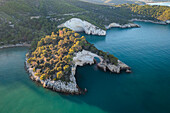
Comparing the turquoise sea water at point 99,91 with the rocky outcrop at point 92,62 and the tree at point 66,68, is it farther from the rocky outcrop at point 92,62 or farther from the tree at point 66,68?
the tree at point 66,68

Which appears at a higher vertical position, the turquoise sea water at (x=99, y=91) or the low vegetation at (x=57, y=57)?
the low vegetation at (x=57, y=57)

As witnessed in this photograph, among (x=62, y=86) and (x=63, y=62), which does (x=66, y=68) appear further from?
(x=62, y=86)

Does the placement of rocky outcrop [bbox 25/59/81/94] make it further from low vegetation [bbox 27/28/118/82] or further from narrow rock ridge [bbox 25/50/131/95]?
low vegetation [bbox 27/28/118/82]

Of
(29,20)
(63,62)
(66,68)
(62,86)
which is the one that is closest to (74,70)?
(66,68)

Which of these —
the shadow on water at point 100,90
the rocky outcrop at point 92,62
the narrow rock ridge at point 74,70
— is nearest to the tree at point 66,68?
the narrow rock ridge at point 74,70

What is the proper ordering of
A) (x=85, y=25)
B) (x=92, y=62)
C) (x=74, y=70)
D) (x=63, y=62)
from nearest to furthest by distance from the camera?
1. (x=74, y=70)
2. (x=63, y=62)
3. (x=92, y=62)
4. (x=85, y=25)

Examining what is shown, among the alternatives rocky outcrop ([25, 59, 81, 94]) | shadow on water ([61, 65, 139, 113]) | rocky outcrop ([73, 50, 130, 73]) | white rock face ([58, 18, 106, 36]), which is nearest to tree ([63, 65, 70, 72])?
rocky outcrop ([25, 59, 81, 94])

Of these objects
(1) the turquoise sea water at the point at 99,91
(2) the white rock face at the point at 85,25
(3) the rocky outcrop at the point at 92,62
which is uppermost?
(2) the white rock face at the point at 85,25

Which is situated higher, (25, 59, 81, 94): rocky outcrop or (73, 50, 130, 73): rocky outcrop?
(73, 50, 130, 73): rocky outcrop
